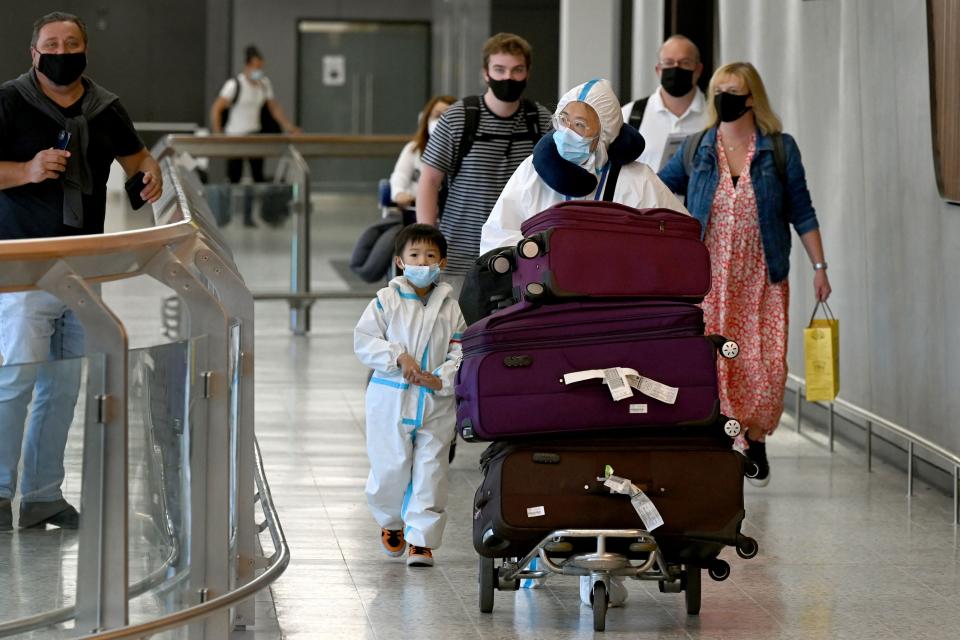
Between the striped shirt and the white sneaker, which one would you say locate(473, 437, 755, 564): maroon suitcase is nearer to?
the white sneaker

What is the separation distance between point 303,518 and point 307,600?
1.14 m

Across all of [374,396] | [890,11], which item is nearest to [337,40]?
[890,11]

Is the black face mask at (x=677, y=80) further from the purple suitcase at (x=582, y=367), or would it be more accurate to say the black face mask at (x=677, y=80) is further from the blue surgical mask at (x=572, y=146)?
the purple suitcase at (x=582, y=367)

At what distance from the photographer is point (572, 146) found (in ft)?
15.6

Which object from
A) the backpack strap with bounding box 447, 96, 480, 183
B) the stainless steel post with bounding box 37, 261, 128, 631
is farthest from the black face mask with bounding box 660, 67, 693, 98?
the stainless steel post with bounding box 37, 261, 128, 631

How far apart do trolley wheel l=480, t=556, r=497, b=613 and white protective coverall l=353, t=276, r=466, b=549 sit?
20.8 inches

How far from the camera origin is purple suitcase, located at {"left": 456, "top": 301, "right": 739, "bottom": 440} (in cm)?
420

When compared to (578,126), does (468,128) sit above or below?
above

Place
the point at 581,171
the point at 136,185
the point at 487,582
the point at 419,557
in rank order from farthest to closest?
the point at 136,185, the point at 419,557, the point at 581,171, the point at 487,582

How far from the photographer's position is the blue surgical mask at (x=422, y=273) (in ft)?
16.6

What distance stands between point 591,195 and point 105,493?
7.02 feet

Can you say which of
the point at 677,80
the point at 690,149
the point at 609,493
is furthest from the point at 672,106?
the point at 609,493

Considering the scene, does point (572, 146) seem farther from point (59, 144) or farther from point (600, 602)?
point (59, 144)

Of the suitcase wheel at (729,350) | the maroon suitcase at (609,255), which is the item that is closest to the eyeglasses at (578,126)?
the maroon suitcase at (609,255)
